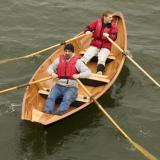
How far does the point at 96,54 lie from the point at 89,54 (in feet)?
1.14

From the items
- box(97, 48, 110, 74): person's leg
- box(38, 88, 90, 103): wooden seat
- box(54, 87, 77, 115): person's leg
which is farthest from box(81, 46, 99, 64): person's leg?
box(54, 87, 77, 115): person's leg

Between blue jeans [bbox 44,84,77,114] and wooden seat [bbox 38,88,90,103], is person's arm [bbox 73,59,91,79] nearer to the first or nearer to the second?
blue jeans [bbox 44,84,77,114]

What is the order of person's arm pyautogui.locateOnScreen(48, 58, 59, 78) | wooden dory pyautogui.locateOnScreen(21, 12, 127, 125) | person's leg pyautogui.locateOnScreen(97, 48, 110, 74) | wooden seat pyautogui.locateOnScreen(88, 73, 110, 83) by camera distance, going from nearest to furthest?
wooden dory pyautogui.locateOnScreen(21, 12, 127, 125)
person's arm pyautogui.locateOnScreen(48, 58, 59, 78)
wooden seat pyautogui.locateOnScreen(88, 73, 110, 83)
person's leg pyautogui.locateOnScreen(97, 48, 110, 74)

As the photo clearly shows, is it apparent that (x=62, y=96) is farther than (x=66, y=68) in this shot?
Yes

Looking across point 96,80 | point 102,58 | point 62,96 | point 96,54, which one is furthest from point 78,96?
point 96,54

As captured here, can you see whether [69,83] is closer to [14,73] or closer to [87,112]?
[87,112]

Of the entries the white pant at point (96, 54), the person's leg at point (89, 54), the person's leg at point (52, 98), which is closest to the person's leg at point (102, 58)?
the white pant at point (96, 54)

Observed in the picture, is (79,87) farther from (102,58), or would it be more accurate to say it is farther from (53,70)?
(53,70)

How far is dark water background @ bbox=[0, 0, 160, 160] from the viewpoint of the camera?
1248cm

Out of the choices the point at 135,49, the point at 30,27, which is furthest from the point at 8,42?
the point at 135,49

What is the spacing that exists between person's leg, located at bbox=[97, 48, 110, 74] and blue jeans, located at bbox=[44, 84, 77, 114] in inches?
75.7

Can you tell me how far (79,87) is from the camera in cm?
1427

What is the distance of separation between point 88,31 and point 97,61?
41.0 inches

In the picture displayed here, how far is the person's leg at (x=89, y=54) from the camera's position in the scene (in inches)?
592
